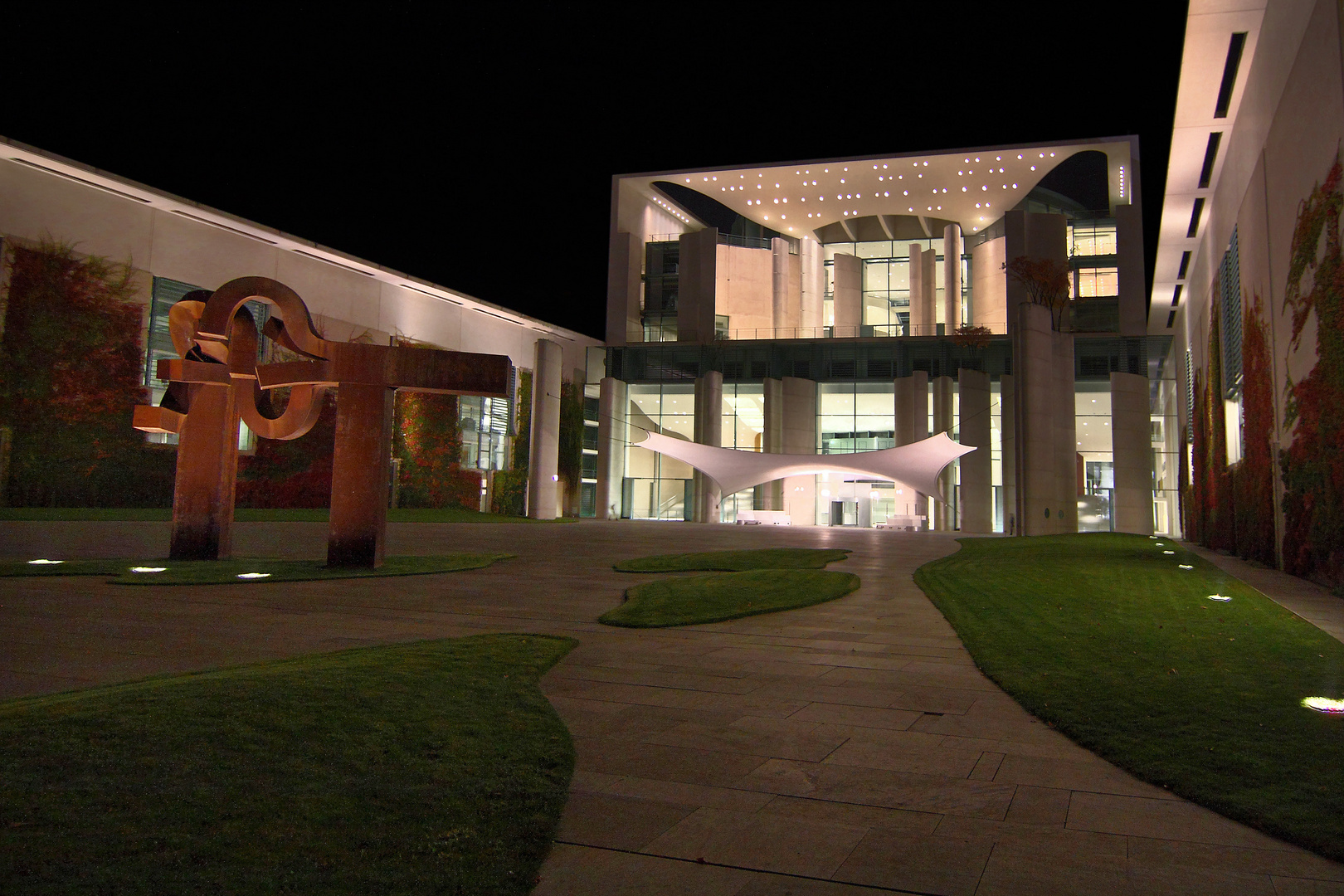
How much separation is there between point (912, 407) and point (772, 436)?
550 centimetres

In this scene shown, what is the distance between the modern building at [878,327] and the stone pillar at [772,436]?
82 mm

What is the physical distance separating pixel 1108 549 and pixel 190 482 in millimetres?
15037

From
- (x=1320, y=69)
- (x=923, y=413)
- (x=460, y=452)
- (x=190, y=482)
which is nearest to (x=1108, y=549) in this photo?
(x=1320, y=69)

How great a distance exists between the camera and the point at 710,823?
307 cm

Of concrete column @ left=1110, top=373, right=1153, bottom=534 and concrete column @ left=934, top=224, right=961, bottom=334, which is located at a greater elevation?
concrete column @ left=934, top=224, right=961, bottom=334

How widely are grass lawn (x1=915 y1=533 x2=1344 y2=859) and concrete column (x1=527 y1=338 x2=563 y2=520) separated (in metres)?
23.2

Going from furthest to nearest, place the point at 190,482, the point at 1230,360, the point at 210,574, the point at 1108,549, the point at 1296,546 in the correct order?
the point at 1230,360 → the point at 1108,549 → the point at 1296,546 → the point at 190,482 → the point at 210,574

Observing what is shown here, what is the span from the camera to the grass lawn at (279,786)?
2.47 m

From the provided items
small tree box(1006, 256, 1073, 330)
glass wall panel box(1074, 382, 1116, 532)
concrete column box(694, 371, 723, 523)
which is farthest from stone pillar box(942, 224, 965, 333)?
concrete column box(694, 371, 723, 523)

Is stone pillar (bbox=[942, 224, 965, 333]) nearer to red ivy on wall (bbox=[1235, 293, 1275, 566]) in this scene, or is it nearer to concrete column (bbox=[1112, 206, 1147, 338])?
concrete column (bbox=[1112, 206, 1147, 338])

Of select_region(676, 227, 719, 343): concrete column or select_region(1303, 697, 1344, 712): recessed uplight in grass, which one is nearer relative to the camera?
select_region(1303, 697, 1344, 712): recessed uplight in grass

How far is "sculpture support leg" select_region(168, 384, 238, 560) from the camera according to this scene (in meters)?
11.8

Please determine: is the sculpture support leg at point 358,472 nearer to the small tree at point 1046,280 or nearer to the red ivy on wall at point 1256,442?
the red ivy on wall at point 1256,442

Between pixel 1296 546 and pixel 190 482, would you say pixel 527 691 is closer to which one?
pixel 190 482
